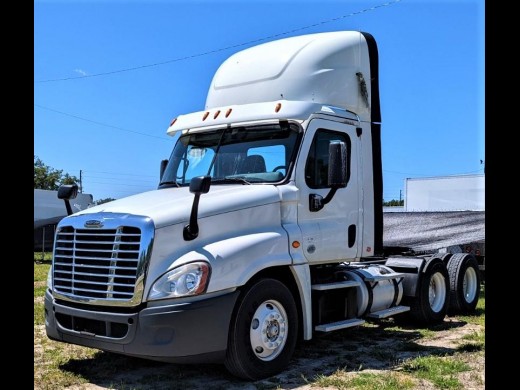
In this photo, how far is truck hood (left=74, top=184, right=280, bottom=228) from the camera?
5.44m

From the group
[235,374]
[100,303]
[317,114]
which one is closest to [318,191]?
[317,114]

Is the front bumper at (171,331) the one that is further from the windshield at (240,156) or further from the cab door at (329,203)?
the windshield at (240,156)

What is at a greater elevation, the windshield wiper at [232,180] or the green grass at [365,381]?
the windshield wiper at [232,180]

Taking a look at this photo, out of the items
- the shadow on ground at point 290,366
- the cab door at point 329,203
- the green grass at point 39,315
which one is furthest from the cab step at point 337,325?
the green grass at point 39,315

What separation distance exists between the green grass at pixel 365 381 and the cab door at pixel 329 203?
1374mm

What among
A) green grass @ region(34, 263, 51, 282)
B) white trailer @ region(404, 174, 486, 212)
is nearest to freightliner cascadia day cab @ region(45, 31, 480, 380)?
green grass @ region(34, 263, 51, 282)

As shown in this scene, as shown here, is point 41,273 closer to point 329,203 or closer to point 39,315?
point 39,315

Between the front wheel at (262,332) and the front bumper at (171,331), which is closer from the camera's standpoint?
the front bumper at (171,331)

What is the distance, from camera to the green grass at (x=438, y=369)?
18.0 feet

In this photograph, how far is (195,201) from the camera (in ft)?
17.4

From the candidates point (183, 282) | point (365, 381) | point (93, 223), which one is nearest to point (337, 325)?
point (365, 381)

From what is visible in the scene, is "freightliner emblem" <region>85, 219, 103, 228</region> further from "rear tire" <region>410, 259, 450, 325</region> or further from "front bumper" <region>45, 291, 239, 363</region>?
"rear tire" <region>410, 259, 450, 325</region>
